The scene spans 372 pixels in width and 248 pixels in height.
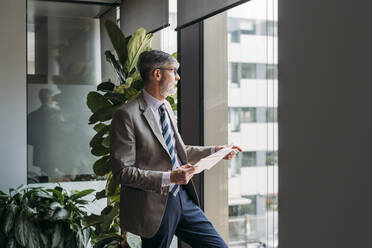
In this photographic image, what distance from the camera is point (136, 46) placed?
11.5 feet

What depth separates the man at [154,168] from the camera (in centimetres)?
246

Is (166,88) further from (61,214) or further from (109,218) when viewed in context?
(61,214)

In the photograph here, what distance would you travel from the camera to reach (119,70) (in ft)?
11.8

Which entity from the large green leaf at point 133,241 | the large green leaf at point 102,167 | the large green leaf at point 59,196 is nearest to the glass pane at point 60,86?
the large green leaf at point 59,196

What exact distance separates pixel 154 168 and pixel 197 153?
1.18ft

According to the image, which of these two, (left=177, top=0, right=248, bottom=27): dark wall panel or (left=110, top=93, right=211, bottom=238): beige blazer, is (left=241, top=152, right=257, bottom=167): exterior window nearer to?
(left=110, top=93, right=211, bottom=238): beige blazer

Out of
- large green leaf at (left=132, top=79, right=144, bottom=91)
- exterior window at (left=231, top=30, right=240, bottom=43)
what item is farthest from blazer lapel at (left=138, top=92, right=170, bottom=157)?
large green leaf at (left=132, top=79, right=144, bottom=91)

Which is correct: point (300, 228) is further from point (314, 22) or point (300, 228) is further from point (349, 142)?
point (314, 22)

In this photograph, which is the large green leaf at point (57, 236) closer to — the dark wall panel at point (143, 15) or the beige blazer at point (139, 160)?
the beige blazer at point (139, 160)

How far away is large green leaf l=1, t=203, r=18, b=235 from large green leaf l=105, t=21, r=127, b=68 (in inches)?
63.2

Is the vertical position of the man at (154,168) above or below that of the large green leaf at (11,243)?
Answer: above

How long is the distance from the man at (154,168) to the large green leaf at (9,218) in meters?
1.71

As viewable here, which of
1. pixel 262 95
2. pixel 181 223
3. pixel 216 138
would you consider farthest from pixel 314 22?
pixel 216 138

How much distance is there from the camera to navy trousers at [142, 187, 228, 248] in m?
2.56
